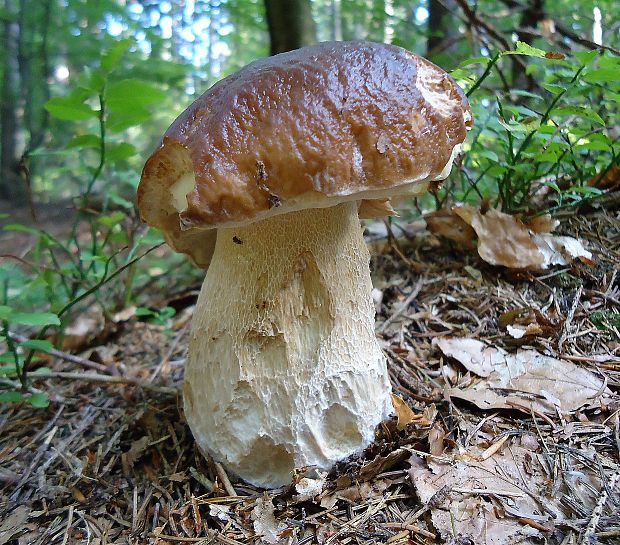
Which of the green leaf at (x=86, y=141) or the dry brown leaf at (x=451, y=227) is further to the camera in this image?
the dry brown leaf at (x=451, y=227)

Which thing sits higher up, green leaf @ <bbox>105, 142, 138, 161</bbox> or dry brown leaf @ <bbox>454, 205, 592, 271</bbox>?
green leaf @ <bbox>105, 142, 138, 161</bbox>

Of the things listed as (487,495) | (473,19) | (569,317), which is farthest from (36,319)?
(473,19)

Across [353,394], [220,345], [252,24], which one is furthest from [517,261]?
[252,24]

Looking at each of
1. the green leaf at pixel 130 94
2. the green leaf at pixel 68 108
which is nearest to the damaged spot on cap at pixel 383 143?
the green leaf at pixel 130 94

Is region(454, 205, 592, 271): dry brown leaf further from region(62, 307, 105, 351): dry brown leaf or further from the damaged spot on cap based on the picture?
region(62, 307, 105, 351): dry brown leaf

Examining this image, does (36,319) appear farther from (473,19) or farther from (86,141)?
(473,19)

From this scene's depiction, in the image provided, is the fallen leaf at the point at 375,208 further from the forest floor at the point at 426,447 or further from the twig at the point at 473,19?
the twig at the point at 473,19

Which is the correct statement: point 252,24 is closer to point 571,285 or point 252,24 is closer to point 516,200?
point 516,200

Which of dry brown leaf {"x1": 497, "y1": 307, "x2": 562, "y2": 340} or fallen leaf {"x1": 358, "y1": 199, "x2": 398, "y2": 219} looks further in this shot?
dry brown leaf {"x1": 497, "y1": 307, "x2": 562, "y2": 340}

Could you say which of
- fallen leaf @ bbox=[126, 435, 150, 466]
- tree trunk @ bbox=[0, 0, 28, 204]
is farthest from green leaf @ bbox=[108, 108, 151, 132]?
tree trunk @ bbox=[0, 0, 28, 204]
